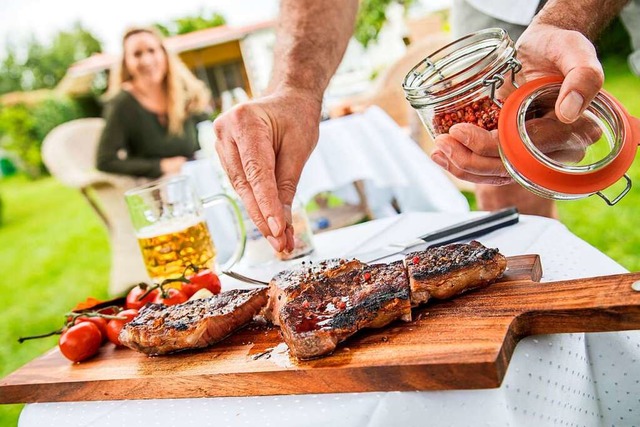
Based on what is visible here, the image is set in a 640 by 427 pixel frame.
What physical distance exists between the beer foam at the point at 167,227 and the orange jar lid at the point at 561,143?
1.10 m

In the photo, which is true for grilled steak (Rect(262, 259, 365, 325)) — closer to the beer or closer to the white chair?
the beer

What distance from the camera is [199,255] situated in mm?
2039

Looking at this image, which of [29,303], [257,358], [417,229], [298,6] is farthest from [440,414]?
[29,303]

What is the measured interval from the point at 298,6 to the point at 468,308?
146 cm

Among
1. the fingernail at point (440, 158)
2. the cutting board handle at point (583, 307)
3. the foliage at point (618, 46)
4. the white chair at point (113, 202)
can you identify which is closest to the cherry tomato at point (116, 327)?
the fingernail at point (440, 158)

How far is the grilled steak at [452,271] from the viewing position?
127cm

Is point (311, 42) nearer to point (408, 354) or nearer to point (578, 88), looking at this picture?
point (578, 88)

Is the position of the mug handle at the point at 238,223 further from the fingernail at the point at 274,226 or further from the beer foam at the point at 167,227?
the fingernail at the point at 274,226

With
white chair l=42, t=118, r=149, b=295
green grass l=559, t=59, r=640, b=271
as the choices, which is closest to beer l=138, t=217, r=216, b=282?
green grass l=559, t=59, r=640, b=271

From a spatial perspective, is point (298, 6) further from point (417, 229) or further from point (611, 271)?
point (611, 271)

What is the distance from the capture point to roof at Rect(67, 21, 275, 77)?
73.3 ft

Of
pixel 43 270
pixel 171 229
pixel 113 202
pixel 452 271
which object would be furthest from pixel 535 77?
pixel 43 270

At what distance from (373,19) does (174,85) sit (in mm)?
12988

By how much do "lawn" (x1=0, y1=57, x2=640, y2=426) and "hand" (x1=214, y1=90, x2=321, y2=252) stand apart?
322 cm
